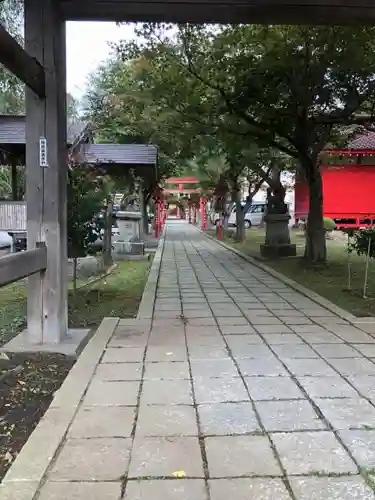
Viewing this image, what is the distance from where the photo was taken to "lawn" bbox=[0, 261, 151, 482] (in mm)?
2879

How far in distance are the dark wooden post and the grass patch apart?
0.63 m

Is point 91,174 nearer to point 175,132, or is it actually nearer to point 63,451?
point 63,451

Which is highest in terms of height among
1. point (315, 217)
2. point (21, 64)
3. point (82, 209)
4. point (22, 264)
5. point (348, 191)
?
point (21, 64)

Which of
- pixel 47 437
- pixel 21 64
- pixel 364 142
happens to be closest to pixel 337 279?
pixel 21 64

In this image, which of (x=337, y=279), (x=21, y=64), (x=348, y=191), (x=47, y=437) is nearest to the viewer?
(x=47, y=437)

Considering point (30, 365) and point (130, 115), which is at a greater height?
point (130, 115)

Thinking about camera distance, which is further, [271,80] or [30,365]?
[271,80]

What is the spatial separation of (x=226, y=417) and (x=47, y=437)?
0.97 metres

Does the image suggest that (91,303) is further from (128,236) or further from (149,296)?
(128,236)

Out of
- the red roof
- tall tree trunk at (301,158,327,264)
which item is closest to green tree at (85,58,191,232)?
tall tree trunk at (301,158,327,264)

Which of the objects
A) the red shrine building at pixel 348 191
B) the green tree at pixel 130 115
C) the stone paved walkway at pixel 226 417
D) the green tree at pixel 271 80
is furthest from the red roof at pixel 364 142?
the stone paved walkway at pixel 226 417

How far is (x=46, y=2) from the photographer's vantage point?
4.34 m

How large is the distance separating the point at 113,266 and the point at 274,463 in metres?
9.59

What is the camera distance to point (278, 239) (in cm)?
1405
